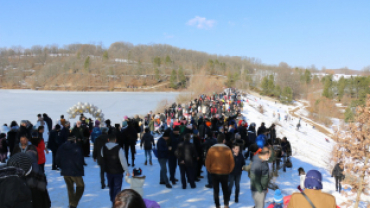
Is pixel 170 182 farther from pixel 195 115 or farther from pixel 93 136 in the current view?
pixel 195 115

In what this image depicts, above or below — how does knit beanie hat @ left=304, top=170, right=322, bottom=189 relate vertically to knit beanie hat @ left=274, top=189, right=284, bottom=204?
above

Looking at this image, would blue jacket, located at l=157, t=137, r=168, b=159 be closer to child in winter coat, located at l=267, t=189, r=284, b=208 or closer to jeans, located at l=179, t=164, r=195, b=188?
jeans, located at l=179, t=164, r=195, b=188

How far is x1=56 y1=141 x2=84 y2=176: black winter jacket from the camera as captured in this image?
166 inches

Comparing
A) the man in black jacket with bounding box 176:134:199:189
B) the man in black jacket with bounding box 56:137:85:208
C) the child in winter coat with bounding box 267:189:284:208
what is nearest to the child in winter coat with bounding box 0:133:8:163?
the man in black jacket with bounding box 56:137:85:208

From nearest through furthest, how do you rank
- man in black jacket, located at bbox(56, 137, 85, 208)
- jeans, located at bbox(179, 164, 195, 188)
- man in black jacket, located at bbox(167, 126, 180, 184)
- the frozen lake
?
1. man in black jacket, located at bbox(56, 137, 85, 208)
2. jeans, located at bbox(179, 164, 195, 188)
3. man in black jacket, located at bbox(167, 126, 180, 184)
4. the frozen lake

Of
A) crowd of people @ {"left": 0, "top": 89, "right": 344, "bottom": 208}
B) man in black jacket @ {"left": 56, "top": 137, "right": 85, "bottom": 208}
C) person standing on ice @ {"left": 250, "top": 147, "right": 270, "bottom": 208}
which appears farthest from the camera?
man in black jacket @ {"left": 56, "top": 137, "right": 85, "bottom": 208}

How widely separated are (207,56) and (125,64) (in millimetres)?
41580

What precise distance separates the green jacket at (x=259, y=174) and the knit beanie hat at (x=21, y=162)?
3.20 metres

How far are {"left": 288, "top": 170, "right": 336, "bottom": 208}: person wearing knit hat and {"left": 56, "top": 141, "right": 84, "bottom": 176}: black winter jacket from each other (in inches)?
133

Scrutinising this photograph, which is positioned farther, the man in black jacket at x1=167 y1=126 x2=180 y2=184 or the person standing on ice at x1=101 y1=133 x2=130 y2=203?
the man in black jacket at x1=167 y1=126 x2=180 y2=184

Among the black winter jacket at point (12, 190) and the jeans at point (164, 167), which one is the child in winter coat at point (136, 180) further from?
the jeans at point (164, 167)

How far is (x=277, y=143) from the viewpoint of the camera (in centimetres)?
867

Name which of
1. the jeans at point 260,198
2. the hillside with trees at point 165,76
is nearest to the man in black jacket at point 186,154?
the jeans at point 260,198

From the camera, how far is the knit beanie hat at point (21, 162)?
9.75 feet
